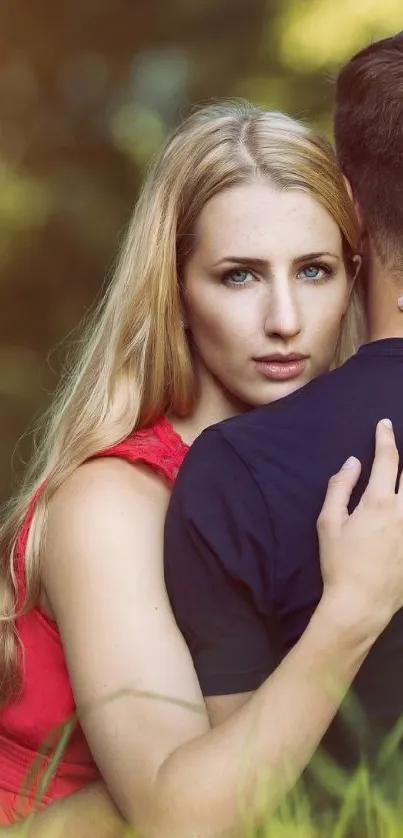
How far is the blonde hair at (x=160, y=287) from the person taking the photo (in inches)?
84.0

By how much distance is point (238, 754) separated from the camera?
1544 millimetres

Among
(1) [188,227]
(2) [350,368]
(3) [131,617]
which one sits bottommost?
(3) [131,617]

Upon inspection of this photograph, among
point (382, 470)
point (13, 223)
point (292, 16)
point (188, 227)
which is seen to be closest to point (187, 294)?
point (188, 227)

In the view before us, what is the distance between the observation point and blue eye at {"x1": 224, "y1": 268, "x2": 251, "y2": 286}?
2107 mm

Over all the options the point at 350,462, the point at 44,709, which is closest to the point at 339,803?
the point at 350,462

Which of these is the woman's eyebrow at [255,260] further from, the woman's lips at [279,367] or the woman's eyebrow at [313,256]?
the woman's lips at [279,367]

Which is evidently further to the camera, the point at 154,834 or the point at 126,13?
the point at 126,13

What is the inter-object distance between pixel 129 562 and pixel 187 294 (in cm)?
59

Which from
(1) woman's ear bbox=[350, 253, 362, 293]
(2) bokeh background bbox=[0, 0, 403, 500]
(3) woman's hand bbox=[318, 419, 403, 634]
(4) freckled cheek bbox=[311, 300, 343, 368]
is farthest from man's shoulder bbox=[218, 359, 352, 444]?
(2) bokeh background bbox=[0, 0, 403, 500]

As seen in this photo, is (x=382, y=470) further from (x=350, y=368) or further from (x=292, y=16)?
(x=292, y=16)

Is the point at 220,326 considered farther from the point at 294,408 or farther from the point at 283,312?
the point at 294,408

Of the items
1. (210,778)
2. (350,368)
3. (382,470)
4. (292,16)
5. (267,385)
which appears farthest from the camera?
(292,16)

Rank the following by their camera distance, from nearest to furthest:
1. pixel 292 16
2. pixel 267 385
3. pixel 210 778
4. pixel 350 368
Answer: pixel 210 778
pixel 350 368
pixel 267 385
pixel 292 16

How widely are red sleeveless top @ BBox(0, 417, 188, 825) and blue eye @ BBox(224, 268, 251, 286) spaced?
277mm
